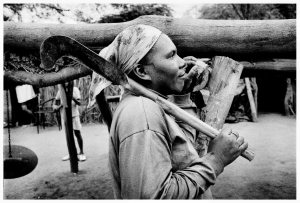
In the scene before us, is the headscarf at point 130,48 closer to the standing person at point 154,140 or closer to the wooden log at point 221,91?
the standing person at point 154,140

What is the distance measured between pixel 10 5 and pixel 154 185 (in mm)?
7629

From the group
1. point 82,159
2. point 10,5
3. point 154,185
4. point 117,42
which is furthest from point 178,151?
point 10,5

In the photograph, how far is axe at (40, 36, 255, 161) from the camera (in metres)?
1.08

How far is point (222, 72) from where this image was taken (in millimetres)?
1758

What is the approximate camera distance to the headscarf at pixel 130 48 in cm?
118

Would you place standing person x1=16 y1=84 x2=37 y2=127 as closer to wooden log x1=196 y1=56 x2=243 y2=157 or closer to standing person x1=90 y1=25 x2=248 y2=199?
wooden log x1=196 y1=56 x2=243 y2=157

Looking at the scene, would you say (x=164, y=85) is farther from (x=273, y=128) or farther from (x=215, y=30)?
(x=273, y=128)

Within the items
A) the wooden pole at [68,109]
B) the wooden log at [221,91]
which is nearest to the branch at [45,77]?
the wooden log at [221,91]

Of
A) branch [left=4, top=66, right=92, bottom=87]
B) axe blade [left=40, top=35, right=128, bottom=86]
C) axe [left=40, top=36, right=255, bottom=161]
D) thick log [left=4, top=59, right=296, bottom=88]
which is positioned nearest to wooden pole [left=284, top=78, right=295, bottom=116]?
thick log [left=4, top=59, right=296, bottom=88]

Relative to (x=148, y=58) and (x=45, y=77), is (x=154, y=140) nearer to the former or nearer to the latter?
(x=148, y=58)

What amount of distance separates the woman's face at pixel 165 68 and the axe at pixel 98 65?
0.18ft

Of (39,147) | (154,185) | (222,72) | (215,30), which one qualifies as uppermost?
(215,30)

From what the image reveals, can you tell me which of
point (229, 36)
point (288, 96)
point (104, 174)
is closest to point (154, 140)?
point (229, 36)

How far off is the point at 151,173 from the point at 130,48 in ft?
1.74
